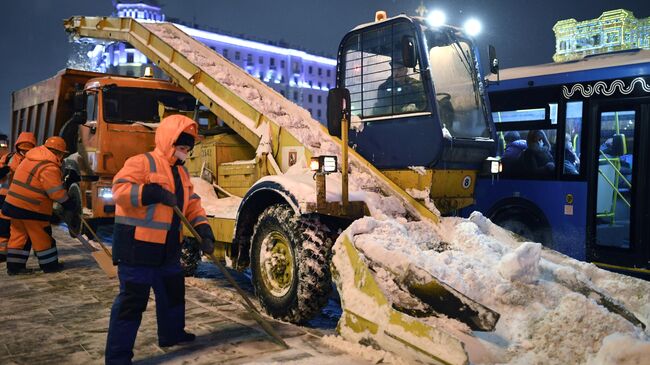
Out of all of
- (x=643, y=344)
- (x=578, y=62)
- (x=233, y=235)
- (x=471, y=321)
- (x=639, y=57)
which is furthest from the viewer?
(x=578, y=62)

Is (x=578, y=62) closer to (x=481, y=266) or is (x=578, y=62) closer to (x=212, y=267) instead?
(x=481, y=266)

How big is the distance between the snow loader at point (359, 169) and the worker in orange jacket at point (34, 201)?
2.12m

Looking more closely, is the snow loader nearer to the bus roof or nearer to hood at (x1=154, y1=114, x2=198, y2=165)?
hood at (x1=154, y1=114, x2=198, y2=165)

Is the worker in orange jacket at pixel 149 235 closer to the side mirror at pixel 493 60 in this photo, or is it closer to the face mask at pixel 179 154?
the face mask at pixel 179 154

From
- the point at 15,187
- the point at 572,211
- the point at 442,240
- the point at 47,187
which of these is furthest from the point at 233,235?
the point at 572,211

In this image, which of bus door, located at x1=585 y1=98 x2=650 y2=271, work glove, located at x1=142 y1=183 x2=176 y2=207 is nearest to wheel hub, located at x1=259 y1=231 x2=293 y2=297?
work glove, located at x1=142 y1=183 x2=176 y2=207

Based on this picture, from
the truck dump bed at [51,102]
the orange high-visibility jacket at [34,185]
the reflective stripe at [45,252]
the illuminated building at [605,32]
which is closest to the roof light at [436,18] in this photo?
the orange high-visibility jacket at [34,185]

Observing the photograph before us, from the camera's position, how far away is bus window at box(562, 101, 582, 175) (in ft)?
26.6

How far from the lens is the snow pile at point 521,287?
3.58 metres

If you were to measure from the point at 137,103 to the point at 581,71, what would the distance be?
6985mm

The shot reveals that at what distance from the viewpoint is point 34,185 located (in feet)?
24.5

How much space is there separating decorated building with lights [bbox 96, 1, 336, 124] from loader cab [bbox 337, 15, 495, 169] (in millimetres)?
78930

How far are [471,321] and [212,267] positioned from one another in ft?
16.8

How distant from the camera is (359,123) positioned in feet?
19.2
